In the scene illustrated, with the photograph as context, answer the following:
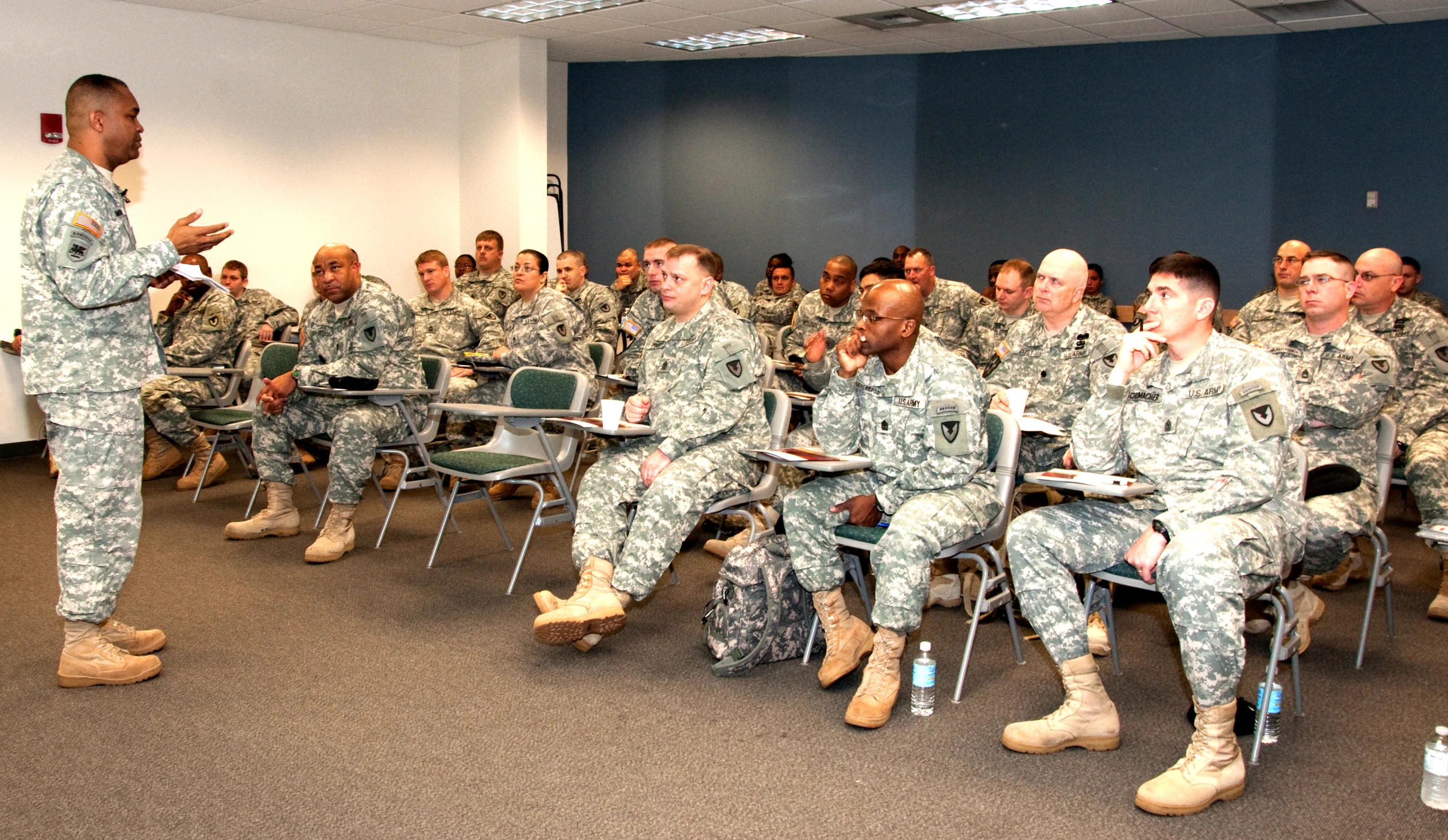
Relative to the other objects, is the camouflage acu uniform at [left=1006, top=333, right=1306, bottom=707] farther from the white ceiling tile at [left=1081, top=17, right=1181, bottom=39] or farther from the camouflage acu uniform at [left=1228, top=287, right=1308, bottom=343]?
the white ceiling tile at [left=1081, top=17, right=1181, bottom=39]

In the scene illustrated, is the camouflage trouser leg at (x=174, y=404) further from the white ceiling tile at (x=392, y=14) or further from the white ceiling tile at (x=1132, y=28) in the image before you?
the white ceiling tile at (x=1132, y=28)

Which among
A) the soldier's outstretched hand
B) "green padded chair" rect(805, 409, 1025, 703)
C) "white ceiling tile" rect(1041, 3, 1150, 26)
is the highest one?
"white ceiling tile" rect(1041, 3, 1150, 26)

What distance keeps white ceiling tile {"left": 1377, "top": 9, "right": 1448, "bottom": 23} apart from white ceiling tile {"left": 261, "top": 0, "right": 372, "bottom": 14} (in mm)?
7613

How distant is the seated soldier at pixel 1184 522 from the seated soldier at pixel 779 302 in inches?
257

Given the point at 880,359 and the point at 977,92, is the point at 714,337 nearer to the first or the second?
the point at 880,359

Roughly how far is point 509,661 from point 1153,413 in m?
2.26

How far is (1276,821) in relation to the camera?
2.75 meters

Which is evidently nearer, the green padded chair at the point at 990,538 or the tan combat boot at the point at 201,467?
the green padded chair at the point at 990,538

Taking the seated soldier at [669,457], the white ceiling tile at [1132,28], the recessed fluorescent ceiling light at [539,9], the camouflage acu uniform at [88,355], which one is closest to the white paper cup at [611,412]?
the seated soldier at [669,457]

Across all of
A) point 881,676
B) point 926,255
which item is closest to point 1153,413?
point 881,676

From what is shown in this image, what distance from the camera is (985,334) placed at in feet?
23.9

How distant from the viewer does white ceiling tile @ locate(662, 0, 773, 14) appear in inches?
331

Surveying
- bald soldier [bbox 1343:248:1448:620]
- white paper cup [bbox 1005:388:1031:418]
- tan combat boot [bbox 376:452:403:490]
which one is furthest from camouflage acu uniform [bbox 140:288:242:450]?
bald soldier [bbox 1343:248:1448:620]

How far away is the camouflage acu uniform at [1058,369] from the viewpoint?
15.1 feet
